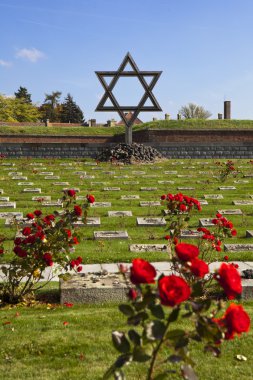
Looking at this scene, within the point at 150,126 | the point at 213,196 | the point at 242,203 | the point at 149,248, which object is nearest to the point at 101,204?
the point at 213,196

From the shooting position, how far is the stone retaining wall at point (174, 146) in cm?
2469

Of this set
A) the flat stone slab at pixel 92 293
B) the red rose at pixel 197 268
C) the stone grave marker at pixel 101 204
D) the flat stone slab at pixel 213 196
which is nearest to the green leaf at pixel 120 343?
the red rose at pixel 197 268

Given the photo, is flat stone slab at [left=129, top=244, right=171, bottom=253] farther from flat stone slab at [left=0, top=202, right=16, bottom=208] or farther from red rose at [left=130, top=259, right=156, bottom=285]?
red rose at [left=130, top=259, right=156, bottom=285]

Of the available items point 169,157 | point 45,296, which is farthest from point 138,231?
point 169,157

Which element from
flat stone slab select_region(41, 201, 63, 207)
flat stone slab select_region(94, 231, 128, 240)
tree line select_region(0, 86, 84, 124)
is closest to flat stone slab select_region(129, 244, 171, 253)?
flat stone slab select_region(94, 231, 128, 240)

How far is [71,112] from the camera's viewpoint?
67812mm

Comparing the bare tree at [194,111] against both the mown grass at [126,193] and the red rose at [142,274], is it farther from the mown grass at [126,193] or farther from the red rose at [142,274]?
the red rose at [142,274]

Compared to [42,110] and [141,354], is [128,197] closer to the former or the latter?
[141,354]

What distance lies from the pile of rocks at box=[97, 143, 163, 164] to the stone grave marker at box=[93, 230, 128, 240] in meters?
11.5

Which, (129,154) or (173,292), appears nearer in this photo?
(173,292)

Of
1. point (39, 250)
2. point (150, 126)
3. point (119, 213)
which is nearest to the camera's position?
point (39, 250)

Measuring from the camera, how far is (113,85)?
21484mm

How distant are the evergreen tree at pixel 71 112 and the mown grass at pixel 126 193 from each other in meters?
46.2

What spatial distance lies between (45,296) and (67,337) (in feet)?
5.48
